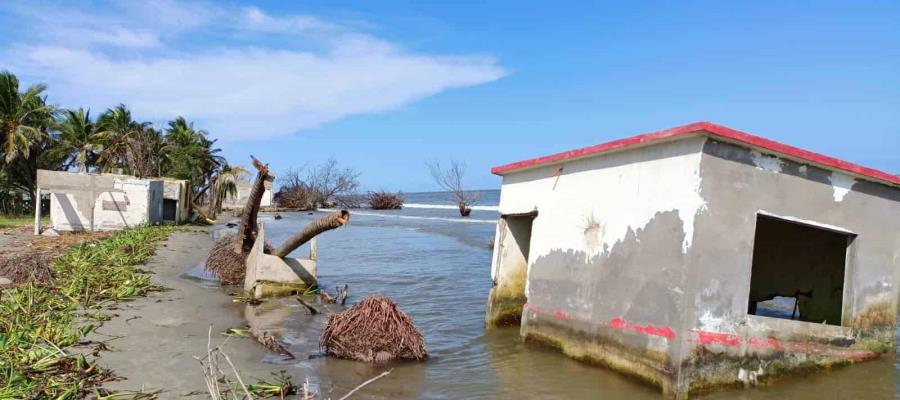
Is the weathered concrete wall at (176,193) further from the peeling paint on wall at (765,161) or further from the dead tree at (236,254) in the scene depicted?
the peeling paint on wall at (765,161)

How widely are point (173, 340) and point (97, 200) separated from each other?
17906 millimetres

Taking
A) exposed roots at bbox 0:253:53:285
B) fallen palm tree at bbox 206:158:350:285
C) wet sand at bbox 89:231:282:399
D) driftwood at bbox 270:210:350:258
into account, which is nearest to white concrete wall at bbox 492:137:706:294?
driftwood at bbox 270:210:350:258

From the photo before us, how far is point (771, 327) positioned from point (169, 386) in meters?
6.42

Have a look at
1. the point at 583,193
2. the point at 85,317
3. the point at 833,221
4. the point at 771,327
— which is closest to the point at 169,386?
the point at 85,317

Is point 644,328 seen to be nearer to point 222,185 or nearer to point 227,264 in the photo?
point 227,264

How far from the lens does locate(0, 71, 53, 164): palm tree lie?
3064cm

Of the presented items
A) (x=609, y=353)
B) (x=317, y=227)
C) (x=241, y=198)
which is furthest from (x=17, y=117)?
(x=609, y=353)

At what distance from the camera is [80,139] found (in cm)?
3875

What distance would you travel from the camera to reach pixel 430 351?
8.80m

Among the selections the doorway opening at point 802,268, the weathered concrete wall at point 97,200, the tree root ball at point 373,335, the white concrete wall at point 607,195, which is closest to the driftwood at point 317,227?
the tree root ball at point 373,335

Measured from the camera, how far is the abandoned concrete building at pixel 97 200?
2181cm

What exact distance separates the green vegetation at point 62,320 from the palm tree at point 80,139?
1065 inches

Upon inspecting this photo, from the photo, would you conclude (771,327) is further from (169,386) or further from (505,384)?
(169,386)

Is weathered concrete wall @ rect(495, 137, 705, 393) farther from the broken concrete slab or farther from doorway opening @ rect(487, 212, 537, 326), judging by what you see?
the broken concrete slab
